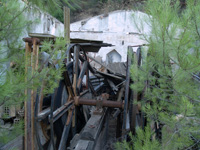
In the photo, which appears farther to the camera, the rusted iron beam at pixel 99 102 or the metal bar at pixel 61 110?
the rusted iron beam at pixel 99 102

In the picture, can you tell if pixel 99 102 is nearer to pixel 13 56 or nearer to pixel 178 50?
pixel 13 56

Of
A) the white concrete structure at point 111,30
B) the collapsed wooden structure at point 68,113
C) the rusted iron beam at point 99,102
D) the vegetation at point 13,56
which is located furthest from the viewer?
the white concrete structure at point 111,30

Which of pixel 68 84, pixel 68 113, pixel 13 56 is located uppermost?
pixel 13 56

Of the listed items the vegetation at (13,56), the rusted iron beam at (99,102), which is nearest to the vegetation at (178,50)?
the vegetation at (13,56)

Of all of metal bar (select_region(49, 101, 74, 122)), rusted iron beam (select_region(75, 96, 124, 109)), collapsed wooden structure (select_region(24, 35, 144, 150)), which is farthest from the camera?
rusted iron beam (select_region(75, 96, 124, 109))

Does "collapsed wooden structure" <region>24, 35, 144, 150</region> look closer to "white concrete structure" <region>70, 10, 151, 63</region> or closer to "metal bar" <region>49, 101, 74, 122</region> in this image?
"metal bar" <region>49, 101, 74, 122</region>

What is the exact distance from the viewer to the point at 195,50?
1808 mm

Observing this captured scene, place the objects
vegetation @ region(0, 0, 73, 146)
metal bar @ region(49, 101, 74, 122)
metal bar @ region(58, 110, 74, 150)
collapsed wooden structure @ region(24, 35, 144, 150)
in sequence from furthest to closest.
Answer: metal bar @ region(58, 110, 74, 150)
metal bar @ region(49, 101, 74, 122)
collapsed wooden structure @ region(24, 35, 144, 150)
vegetation @ region(0, 0, 73, 146)

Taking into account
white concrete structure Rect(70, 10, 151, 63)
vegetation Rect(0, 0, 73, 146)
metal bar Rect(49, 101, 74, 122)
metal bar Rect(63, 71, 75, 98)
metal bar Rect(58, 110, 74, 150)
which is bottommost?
metal bar Rect(58, 110, 74, 150)

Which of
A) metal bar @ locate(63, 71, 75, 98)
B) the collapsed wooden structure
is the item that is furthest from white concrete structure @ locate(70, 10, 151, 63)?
metal bar @ locate(63, 71, 75, 98)

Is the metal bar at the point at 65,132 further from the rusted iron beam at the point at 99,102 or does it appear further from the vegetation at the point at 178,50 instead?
the vegetation at the point at 178,50

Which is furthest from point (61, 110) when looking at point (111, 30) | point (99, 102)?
point (111, 30)

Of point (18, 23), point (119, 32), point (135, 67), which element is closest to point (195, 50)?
point (135, 67)

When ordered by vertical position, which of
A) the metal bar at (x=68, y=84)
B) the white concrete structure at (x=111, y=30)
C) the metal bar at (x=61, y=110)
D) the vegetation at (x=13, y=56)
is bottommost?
the metal bar at (x=61, y=110)
